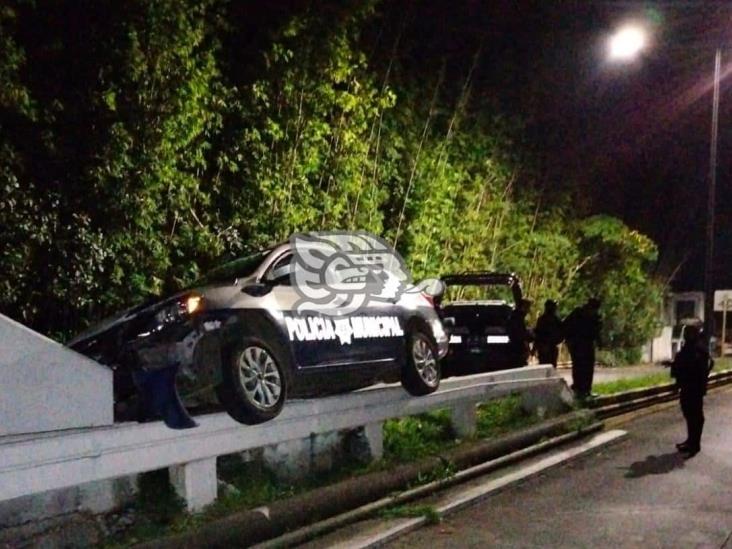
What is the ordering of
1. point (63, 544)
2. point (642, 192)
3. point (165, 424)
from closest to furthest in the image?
point (63, 544)
point (165, 424)
point (642, 192)

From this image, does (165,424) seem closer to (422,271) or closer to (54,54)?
(54,54)

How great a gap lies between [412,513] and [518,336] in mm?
7100

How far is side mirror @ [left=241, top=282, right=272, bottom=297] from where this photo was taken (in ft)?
23.9

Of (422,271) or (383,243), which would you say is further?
(422,271)

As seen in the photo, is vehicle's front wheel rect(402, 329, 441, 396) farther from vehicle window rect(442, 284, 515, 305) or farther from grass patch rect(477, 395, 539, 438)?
vehicle window rect(442, 284, 515, 305)

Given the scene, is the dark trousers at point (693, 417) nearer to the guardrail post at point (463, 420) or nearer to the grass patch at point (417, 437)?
the guardrail post at point (463, 420)

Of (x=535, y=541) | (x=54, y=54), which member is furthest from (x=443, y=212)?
(x=535, y=541)

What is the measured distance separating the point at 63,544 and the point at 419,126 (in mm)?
12537

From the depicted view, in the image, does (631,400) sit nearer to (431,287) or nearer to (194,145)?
(431,287)

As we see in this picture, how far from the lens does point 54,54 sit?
34.7 feet

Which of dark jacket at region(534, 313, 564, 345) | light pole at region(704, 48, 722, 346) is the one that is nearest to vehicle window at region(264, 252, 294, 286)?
dark jacket at region(534, 313, 564, 345)

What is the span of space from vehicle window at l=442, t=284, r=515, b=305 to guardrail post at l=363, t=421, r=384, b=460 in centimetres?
860

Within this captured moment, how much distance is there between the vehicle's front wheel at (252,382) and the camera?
22.1ft

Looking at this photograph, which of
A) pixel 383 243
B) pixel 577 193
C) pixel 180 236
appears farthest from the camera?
pixel 577 193
